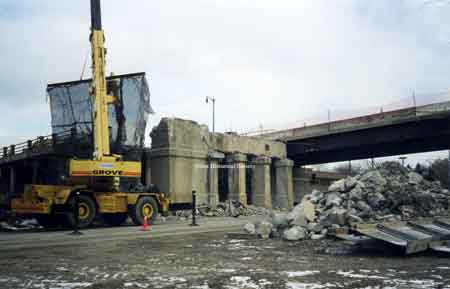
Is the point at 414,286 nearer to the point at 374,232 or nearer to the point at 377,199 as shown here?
the point at 374,232

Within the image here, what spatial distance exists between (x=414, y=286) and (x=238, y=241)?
799cm

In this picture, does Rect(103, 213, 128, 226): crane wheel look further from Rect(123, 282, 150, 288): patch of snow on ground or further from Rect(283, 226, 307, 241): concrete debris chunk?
Rect(123, 282, 150, 288): patch of snow on ground

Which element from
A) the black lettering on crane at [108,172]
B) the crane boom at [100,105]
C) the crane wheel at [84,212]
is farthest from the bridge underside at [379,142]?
the crane wheel at [84,212]

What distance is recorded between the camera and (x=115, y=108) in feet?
81.4

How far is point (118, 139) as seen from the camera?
2588 cm

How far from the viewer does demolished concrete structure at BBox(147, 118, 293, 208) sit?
30.5 metres

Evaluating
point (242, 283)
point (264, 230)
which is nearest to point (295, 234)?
point (264, 230)

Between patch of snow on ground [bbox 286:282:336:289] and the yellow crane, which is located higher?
the yellow crane

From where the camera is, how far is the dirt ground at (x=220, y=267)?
7344 millimetres

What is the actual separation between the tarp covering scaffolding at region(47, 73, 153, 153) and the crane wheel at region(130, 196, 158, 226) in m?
4.94

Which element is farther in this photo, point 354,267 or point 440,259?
point 440,259

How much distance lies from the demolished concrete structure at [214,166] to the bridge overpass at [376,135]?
331 centimetres

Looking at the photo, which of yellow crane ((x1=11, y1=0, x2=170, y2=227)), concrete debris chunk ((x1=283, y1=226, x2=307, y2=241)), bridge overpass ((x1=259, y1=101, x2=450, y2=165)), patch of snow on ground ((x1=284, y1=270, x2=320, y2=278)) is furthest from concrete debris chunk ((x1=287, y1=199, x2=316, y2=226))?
bridge overpass ((x1=259, y1=101, x2=450, y2=165))

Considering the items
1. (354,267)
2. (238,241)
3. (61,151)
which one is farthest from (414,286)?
(61,151)
